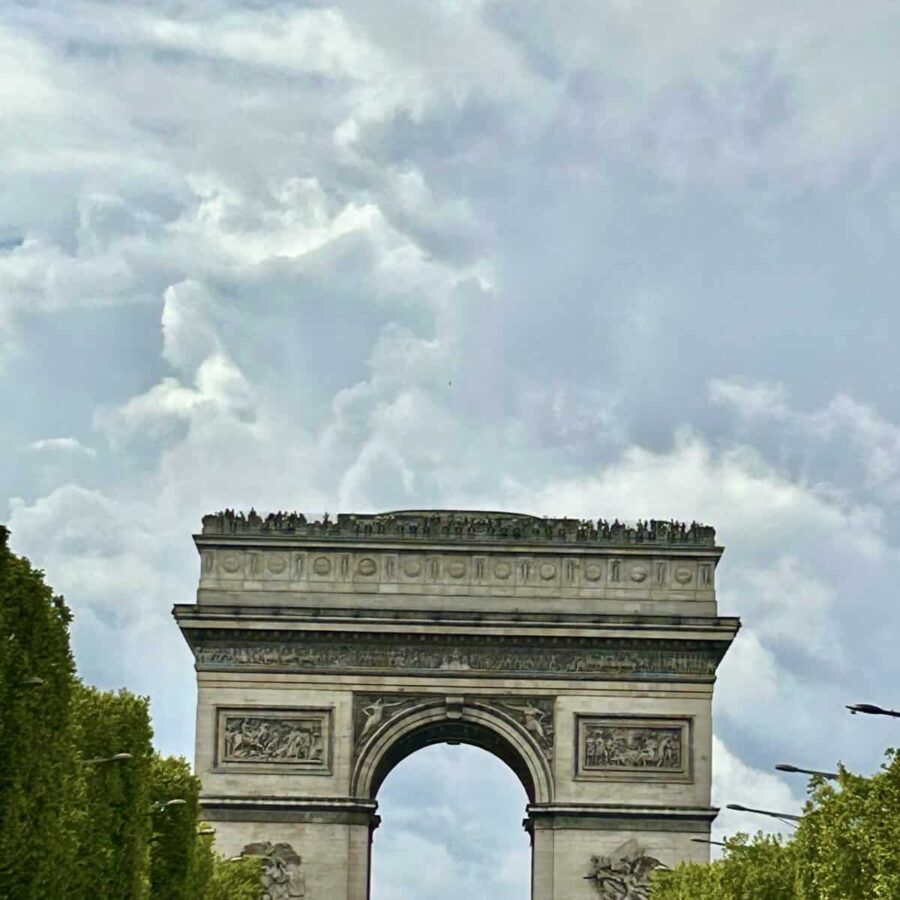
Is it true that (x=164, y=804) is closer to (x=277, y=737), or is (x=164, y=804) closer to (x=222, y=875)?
(x=222, y=875)

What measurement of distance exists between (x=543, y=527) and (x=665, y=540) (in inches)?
134

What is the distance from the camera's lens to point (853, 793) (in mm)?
44469

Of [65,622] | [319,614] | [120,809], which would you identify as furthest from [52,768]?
[319,614]

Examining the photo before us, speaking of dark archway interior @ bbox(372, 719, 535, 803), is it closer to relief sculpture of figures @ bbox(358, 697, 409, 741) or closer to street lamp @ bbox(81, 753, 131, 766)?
relief sculpture of figures @ bbox(358, 697, 409, 741)

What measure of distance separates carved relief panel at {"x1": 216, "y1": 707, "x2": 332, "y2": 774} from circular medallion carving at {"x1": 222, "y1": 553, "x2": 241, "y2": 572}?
384 cm

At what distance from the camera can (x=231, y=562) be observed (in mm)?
77000

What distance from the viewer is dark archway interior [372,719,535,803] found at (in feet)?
255

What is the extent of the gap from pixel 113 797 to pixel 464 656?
2936 cm

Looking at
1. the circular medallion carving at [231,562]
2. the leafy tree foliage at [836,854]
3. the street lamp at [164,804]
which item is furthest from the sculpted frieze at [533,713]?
the street lamp at [164,804]

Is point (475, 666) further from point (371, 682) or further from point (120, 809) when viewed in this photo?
point (120, 809)

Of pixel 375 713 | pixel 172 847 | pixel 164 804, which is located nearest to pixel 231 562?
pixel 375 713

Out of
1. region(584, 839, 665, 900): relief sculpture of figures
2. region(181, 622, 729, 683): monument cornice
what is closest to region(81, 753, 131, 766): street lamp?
region(181, 622, 729, 683): monument cornice

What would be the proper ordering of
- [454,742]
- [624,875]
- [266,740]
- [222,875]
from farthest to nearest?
[454,742], [266,740], [624,875], [222,875]

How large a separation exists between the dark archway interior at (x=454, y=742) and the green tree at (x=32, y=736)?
1407 inches
